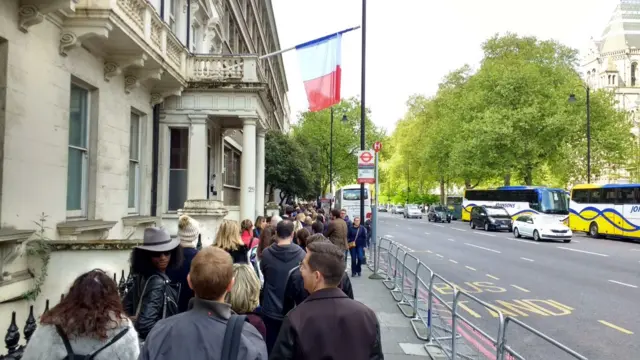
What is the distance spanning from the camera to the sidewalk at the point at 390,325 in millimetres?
6576

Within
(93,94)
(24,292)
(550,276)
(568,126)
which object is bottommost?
(550,276)

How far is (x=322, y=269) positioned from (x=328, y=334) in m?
0.39

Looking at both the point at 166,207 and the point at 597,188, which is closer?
the point at 166,207

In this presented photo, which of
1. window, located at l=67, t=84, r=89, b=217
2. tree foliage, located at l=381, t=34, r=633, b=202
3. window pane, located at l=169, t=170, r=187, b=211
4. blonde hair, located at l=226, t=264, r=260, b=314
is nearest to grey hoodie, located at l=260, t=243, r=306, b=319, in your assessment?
blonde hair, located at l=226, t=264, r=260, b=314

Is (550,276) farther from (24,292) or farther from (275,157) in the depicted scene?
(275,157)

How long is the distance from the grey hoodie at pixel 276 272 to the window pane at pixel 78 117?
5795mm

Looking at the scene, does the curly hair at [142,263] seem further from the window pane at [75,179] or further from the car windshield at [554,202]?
the car windshield at [554,202]

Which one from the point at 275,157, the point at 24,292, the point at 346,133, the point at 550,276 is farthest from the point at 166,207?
the point at 346,133

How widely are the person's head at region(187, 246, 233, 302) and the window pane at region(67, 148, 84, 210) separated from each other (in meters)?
7.48

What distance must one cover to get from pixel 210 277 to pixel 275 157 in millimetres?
31415

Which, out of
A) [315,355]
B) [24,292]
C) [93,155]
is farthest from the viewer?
[93,155]

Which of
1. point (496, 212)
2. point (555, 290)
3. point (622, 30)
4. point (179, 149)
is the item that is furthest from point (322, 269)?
point (622, 30)

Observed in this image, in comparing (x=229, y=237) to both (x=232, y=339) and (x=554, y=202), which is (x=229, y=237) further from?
(x=554, y=202)

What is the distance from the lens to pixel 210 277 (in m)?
2.44
